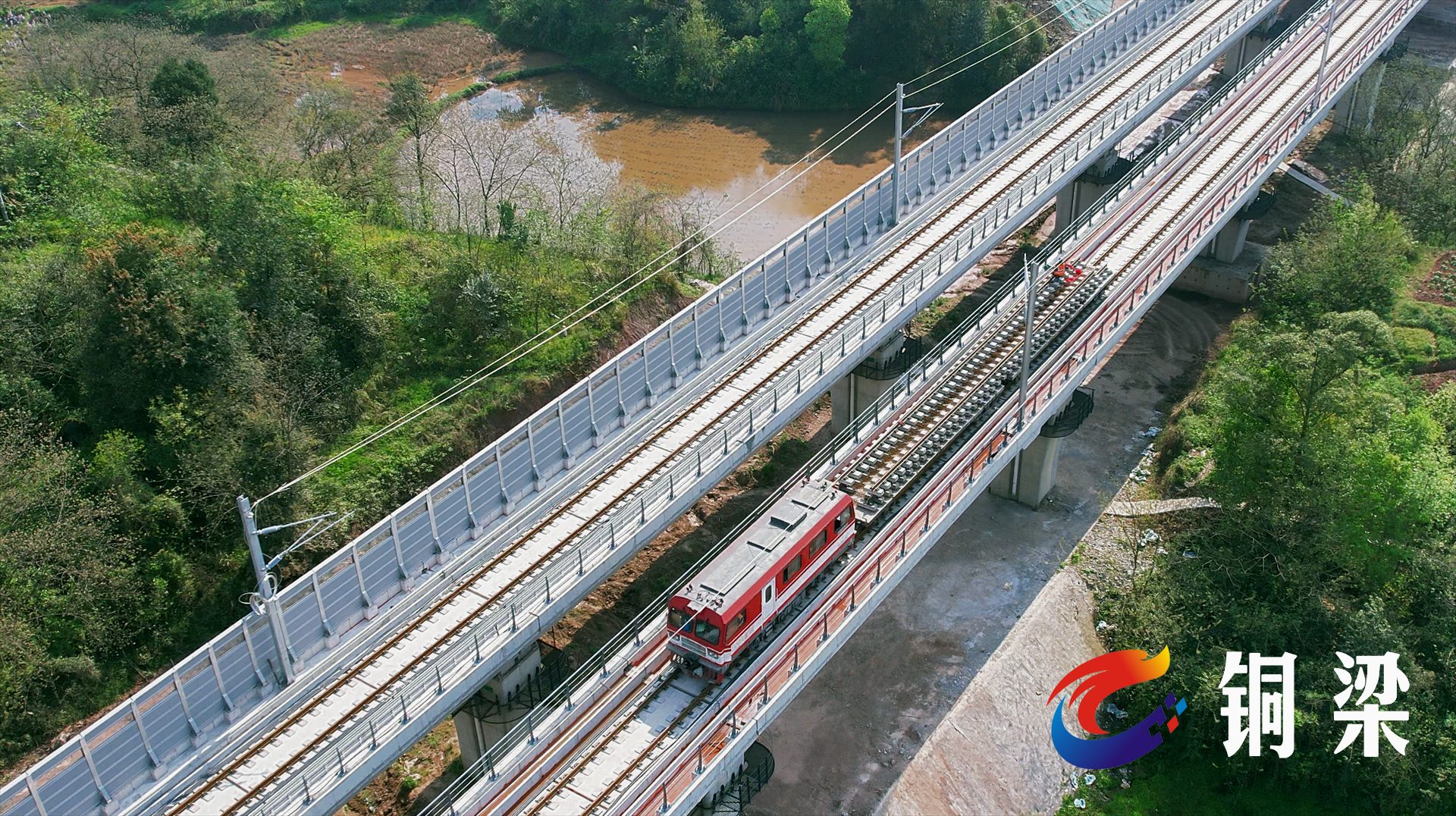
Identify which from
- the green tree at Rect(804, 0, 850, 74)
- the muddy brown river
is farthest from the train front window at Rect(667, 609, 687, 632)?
the green tree at Rect(804, 0, 850, 74)

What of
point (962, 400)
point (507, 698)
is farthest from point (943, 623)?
point (507, 698)

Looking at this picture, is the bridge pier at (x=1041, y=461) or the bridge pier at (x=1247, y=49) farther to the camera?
the bridge pier at (x=1247, y=49)

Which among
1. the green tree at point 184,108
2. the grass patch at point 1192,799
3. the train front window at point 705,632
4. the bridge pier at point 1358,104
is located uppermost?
the green tree at point 184,108

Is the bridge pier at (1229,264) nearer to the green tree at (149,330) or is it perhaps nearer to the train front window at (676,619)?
the train front window at (676,619)

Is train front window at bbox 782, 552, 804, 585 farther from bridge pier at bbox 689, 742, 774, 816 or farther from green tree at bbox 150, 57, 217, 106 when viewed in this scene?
green tree at bbox 150, 57, 217, 106

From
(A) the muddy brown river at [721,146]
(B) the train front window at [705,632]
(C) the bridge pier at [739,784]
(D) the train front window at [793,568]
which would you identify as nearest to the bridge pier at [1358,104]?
(A) the muddy brown river at [721,146]

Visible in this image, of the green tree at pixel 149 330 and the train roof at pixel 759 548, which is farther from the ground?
the green tree at pixel 149 330

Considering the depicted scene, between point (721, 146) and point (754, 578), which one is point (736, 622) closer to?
point (754, 578)
